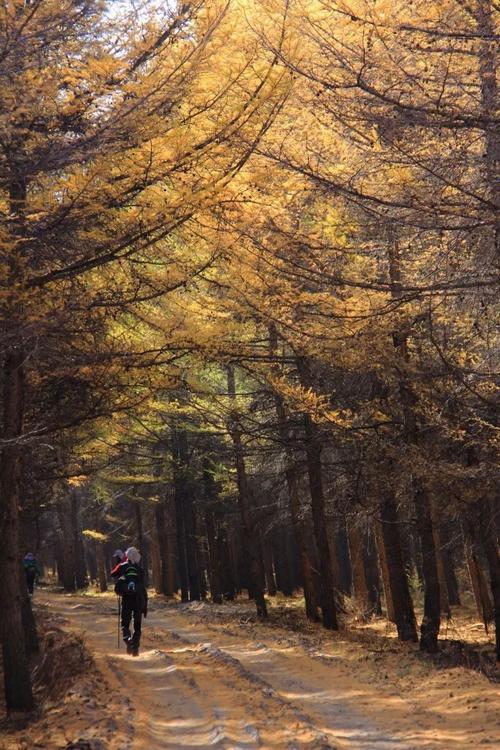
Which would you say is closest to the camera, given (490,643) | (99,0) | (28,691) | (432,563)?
(99,0)

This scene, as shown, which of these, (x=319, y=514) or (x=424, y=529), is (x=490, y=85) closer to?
(x=424, y=529)

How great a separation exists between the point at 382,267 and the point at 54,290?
5005mm

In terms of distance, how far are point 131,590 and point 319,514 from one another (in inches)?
247

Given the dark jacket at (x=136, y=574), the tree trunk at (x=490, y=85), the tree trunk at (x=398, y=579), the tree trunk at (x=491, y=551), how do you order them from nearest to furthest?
the tree trunk at (x=490, y=85) < the dark jacket at (x=136, y=574) < the tree trunk at (x=491, y=551) < the tree trunk at (x=398, y=579)

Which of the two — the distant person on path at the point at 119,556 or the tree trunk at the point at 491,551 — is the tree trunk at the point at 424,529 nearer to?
the tree trunk at the point at 491,551

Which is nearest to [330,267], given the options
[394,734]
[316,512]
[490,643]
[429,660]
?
[394,734]

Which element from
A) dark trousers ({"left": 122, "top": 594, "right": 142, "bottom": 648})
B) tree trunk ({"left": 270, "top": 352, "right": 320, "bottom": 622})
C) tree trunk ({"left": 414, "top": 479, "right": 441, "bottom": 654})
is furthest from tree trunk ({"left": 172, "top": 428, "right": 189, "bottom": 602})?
dark trousers ({"left": 122, "top": 594, "right": 142, "bottom": 648})

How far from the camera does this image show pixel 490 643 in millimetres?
19406

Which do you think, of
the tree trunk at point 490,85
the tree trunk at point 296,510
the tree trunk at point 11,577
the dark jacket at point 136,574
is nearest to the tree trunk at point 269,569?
the tree trunk at point 296,510

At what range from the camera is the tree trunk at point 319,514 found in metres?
17.1

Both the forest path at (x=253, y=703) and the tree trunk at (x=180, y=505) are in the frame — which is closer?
the forest path at (x=253, y=703)

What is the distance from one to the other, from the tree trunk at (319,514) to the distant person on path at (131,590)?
195 inches

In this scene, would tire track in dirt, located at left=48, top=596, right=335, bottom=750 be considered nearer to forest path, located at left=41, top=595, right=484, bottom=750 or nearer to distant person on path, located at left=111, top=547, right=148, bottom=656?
forest path, located at left=41, top=595, right=484, bottom=750

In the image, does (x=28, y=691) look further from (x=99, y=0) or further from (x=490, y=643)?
(x=490, y=643)
